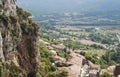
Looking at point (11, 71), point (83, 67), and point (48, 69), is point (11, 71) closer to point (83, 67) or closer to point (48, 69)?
point (48, 69)

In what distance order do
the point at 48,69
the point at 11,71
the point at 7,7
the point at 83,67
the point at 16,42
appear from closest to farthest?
the point at 11,71
the point at 7,7
the point at 16,42
the point at 48,69
the point at 83,67

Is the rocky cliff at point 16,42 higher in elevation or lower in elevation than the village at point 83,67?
higher

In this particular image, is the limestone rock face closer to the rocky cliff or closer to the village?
the rocky cliff

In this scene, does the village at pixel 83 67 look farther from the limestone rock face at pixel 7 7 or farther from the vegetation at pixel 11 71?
the limestone rock face at pixel 7 7

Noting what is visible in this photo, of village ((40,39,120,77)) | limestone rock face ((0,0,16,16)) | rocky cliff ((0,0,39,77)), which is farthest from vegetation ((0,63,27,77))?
village ((40,39,120,77))

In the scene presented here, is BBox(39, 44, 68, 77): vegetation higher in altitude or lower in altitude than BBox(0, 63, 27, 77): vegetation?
lower

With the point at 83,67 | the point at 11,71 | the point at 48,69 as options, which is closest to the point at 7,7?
the point at 11,71

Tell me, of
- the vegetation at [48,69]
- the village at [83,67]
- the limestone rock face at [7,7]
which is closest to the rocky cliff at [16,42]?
the limestone rock face at [7,7]

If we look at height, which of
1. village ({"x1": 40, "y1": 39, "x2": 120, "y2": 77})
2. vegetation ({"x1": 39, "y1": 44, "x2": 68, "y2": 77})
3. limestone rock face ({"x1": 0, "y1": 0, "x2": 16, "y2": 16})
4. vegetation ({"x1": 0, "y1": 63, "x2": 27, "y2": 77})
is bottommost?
village ({"x1": 40, "y1": 39, "x2": 120, "y2": 77})
